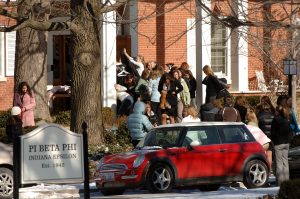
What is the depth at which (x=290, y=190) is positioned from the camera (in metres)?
16.8

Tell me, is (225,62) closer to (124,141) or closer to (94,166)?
(124,141)

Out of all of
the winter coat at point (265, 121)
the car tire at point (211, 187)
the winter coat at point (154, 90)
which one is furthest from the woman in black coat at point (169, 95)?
the car tire at point (211, 187)

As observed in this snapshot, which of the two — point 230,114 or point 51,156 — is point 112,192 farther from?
point 51,156

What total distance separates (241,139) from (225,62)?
1682 centimetres

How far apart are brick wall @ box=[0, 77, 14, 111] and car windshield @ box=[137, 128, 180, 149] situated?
46.8ft

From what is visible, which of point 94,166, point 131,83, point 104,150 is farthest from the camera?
point 131,83

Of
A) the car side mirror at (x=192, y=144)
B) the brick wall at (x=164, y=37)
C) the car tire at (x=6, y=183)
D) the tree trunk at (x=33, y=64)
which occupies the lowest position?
the car tire at (x=6, y=183)

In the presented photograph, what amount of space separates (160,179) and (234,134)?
227 cm

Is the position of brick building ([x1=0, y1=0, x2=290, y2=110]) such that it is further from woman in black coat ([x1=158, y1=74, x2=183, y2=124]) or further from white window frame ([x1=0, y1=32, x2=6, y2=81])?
woman in black coat ([x1=158, y1=74, x2=183, y2=124])

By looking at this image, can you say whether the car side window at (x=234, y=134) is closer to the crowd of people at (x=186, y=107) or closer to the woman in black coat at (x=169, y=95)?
the crowd of people at (x=186, y=107)

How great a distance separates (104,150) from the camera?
29.1 metres

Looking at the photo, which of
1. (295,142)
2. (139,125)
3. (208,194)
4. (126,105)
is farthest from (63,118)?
(208,194)

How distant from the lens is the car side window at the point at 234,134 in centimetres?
2444

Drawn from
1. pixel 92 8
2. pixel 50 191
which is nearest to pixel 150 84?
pixel 92 8
